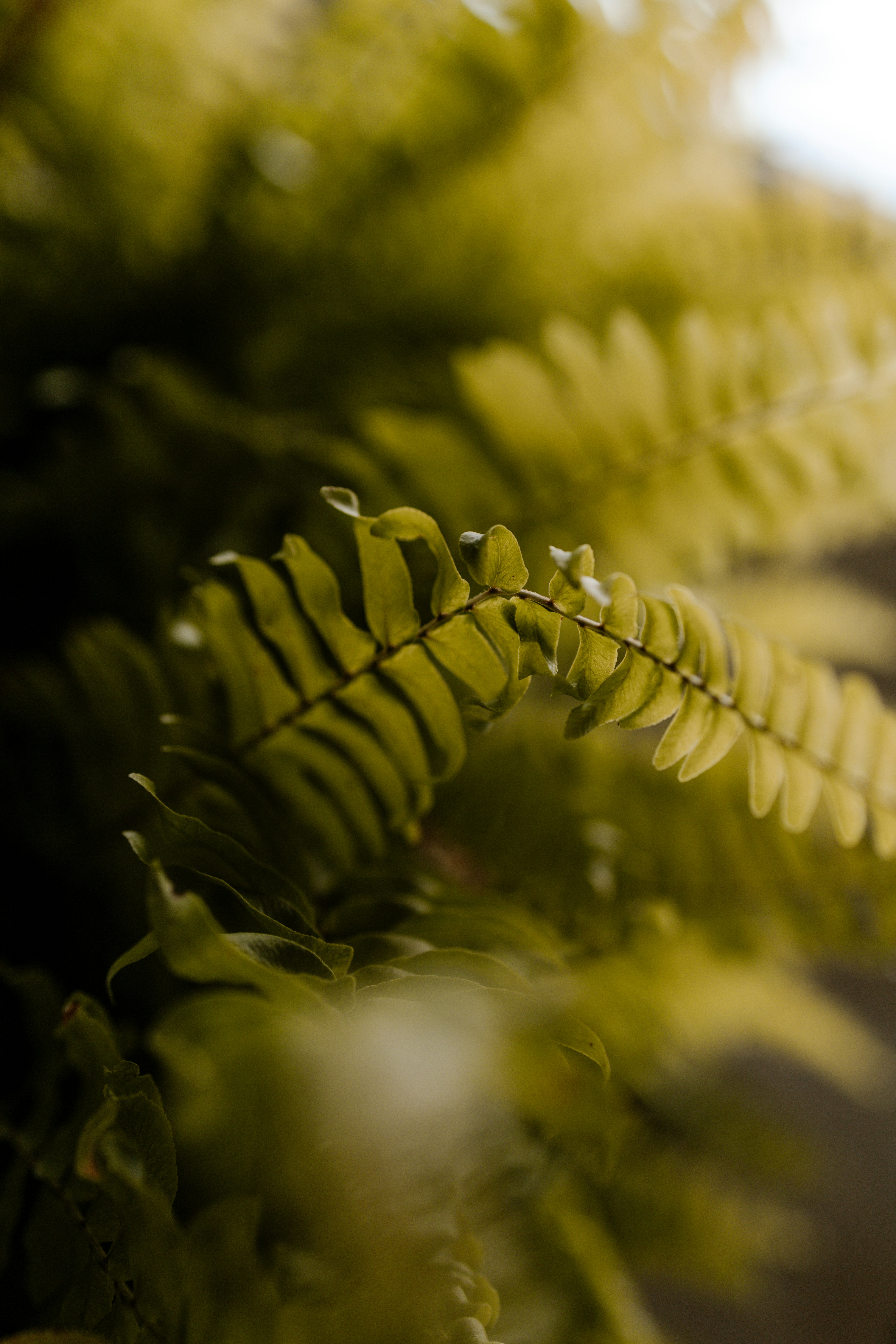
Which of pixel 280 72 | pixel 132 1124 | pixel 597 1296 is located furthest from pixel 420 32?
pixel 597 1296

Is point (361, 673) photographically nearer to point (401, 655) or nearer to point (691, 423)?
point (401, 655)

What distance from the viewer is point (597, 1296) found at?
1.53 feet

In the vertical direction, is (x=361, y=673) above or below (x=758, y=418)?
below

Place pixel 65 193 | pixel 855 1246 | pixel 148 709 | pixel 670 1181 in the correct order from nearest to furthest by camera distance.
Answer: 1. pixel 148 709
2. pixel 65 193
3. pixel 670 1181
4. pixel 855 1246

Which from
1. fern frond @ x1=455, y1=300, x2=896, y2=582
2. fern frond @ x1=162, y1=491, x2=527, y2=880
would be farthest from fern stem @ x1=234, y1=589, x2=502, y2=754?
fern frond @ x1=455, y1=300, x2=896, y2=582

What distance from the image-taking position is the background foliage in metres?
0.24

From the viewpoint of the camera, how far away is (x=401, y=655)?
0.88ft

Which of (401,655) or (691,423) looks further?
(691,423)

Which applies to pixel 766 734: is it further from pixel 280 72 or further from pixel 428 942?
pixel 280 72

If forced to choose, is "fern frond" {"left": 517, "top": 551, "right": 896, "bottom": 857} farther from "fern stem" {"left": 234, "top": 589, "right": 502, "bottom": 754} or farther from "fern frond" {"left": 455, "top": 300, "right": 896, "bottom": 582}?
"fern frond" {"left": 455, "top": 300, "right": 896, "bottom": 582}

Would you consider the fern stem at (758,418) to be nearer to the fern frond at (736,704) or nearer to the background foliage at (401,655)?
the background foliage at (401,655)

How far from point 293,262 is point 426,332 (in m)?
0.10

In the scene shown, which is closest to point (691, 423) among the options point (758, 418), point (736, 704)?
point (758, 418)

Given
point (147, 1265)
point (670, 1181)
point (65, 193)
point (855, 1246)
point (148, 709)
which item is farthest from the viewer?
point (855, 1246)
